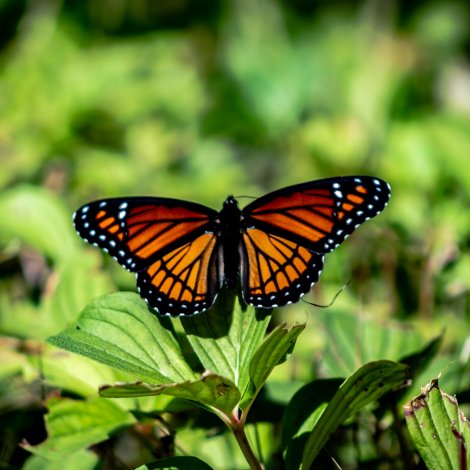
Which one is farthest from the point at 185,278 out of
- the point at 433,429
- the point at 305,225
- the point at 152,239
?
the point at 433,429

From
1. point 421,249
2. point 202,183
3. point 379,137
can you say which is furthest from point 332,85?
point 421,249

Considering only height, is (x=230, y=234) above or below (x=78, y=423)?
above

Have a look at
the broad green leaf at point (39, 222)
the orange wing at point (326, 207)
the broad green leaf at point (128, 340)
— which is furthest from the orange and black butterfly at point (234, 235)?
the broad green leaf at point (39, 222)

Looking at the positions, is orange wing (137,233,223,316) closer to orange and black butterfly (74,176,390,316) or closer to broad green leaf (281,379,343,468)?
orange and black butterfly (74,176,390,316)

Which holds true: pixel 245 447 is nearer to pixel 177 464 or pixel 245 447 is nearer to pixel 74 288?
pixel 177 464

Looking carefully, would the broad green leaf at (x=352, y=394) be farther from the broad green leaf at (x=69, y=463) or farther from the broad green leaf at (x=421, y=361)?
the broad green leaf at (x=69, y=463)

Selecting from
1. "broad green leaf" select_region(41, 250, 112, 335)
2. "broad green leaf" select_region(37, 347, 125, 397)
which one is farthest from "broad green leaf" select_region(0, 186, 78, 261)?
"broad green leaf" select_region(37, 347, 125, 397)

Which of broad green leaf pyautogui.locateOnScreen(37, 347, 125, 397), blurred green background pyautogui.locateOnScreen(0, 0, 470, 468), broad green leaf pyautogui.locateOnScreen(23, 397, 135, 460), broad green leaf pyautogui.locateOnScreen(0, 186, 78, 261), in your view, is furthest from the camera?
broad green leaf pyautogui.locateOnScreen(0, 186, 78, 261)
